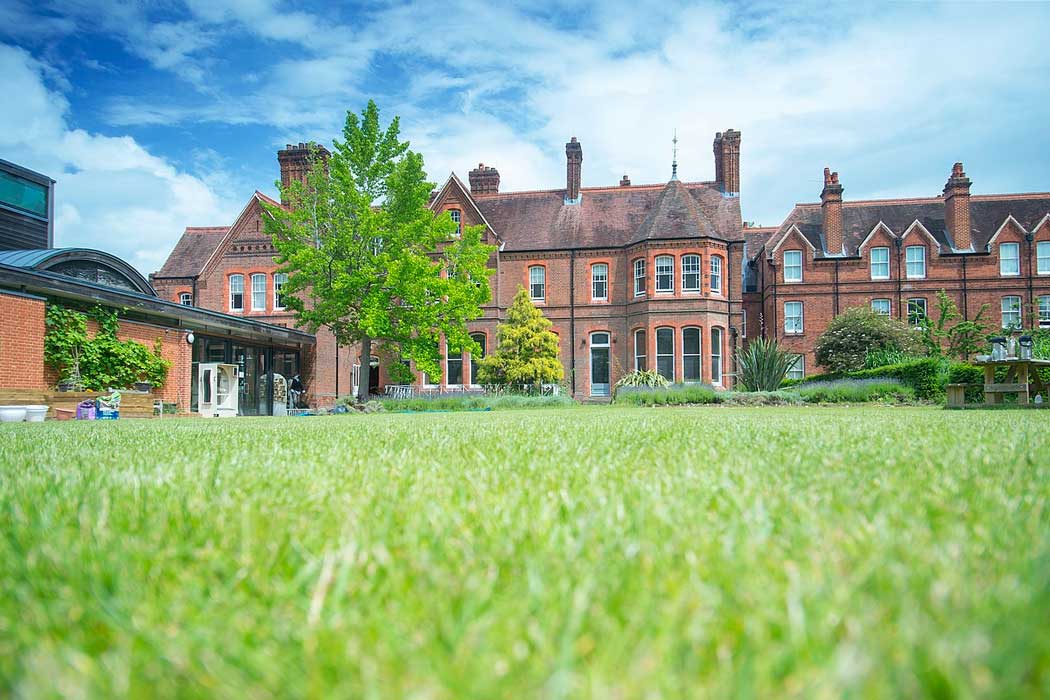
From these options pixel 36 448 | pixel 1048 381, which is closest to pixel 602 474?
pixel 36 448

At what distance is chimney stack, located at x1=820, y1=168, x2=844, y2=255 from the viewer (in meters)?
33.3

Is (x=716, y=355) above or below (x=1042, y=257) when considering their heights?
below

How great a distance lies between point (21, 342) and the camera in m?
14.4

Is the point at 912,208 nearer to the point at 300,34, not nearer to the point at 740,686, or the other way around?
the point at 300,34

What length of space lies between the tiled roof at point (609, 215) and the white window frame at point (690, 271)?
1.16 m

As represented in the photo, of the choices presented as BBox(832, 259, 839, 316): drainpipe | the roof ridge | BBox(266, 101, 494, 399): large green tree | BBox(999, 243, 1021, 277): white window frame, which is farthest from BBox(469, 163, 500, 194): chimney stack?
BBox(999, 243, 1021, 277): white window frame

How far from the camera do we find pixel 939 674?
818 millimetres

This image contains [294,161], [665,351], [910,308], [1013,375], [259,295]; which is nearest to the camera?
[1013,375]

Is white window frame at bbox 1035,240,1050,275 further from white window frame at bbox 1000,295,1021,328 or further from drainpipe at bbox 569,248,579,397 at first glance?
drainpipe at bbox 569,248,579,397

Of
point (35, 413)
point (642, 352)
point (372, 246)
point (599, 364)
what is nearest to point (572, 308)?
Result: point (599, 364)

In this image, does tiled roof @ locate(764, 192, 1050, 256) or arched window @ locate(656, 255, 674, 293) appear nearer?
arched window @ locate(656, 255, 674, 293)

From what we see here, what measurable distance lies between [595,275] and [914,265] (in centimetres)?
1541

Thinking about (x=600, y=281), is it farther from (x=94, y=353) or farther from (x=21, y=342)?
(x=21, y=342)

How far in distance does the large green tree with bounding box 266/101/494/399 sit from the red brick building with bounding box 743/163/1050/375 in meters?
16.8
